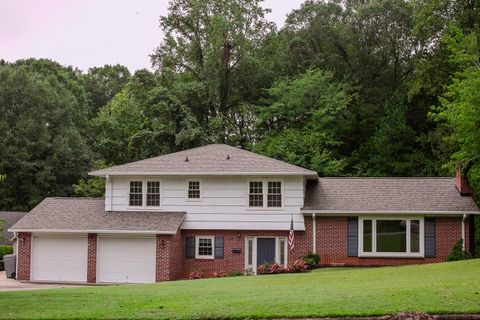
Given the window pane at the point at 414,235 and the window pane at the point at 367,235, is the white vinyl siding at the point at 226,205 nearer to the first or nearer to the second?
the window pane at the point at 367,235

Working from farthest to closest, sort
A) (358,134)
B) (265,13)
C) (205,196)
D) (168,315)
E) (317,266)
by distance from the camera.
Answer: (265,13) → (358,134) → (205,196) → (317,266) → (168,315)

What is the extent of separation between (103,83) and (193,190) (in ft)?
168

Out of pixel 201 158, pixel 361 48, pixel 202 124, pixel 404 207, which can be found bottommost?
pixel 404 207

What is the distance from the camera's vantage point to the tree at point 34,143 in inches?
2215

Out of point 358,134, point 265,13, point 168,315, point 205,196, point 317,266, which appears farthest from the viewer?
point 265,13

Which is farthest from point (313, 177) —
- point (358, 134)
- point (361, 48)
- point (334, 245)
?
point (361, 48)

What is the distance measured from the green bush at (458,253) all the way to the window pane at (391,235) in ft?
6.86

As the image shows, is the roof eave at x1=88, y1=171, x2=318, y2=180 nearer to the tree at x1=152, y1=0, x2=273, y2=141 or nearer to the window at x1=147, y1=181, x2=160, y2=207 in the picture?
the window at x1=147, y1=181, x2=160, y2=207

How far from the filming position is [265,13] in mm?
53812

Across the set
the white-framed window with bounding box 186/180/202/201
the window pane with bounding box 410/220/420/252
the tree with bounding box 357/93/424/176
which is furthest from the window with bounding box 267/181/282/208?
the tree with bounding box 357/93/424/176

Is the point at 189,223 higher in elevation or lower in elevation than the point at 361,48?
lower

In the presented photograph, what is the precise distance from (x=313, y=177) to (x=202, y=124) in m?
19.9

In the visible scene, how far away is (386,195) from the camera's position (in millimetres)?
31719

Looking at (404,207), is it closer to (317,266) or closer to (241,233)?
(317,266)
